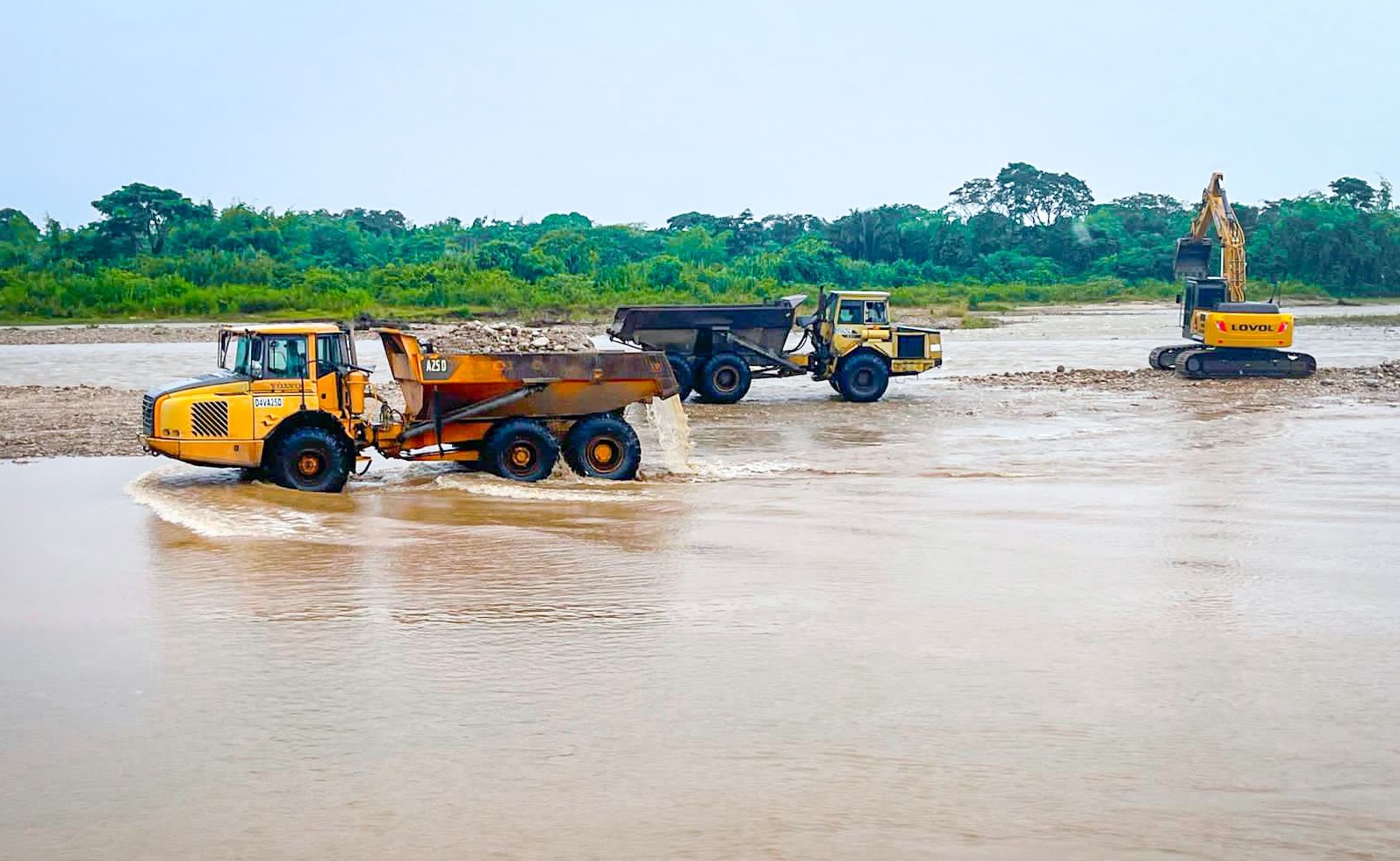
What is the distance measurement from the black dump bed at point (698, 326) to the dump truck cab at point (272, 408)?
10.5 m

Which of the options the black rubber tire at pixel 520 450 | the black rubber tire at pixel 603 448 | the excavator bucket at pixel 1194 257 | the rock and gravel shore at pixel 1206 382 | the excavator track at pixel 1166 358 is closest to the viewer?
the black rubber tire at pixel 520 450

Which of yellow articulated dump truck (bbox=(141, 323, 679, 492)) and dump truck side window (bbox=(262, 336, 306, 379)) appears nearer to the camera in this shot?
yellow articulated dump truck (bbox=(141, 323, 679, 492))

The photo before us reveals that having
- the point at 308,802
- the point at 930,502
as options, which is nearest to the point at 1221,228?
the point at 930,502

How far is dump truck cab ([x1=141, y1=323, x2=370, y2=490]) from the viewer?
14.5 meters

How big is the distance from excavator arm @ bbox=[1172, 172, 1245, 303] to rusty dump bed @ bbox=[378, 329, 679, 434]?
69.0ft

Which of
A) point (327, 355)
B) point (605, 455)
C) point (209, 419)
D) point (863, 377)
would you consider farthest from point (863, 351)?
point (209, 419)

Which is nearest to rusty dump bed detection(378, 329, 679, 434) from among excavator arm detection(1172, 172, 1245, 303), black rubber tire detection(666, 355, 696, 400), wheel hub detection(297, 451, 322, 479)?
wheel hub detection(297, 451, 322, 479)

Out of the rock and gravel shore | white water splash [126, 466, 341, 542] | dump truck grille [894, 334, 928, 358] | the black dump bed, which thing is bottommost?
white water splash [126, 466, 341, 542]

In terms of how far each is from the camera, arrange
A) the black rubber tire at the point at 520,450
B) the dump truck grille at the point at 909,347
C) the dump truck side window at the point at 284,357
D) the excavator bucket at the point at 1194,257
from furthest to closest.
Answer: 1. the excavator bucket at the point at 1194,257
2. the dump truck grille at the point at 909,347
3. the black rubber tire at the point at 520,450
4. the dump truck side window at the point at 284,357

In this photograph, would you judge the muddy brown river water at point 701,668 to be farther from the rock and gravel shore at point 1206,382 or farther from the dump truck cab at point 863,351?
the rock and gravel shore at point 1206,382

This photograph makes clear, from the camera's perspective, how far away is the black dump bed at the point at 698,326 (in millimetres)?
25531

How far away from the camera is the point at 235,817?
654 cm

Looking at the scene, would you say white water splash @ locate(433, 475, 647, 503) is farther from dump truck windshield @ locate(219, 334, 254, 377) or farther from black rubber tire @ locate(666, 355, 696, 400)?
black rubber tire @ locate(666, 355, 696, 400)

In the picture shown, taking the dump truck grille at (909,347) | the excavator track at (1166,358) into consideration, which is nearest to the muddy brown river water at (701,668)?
the dump truck grille at (909,347)
